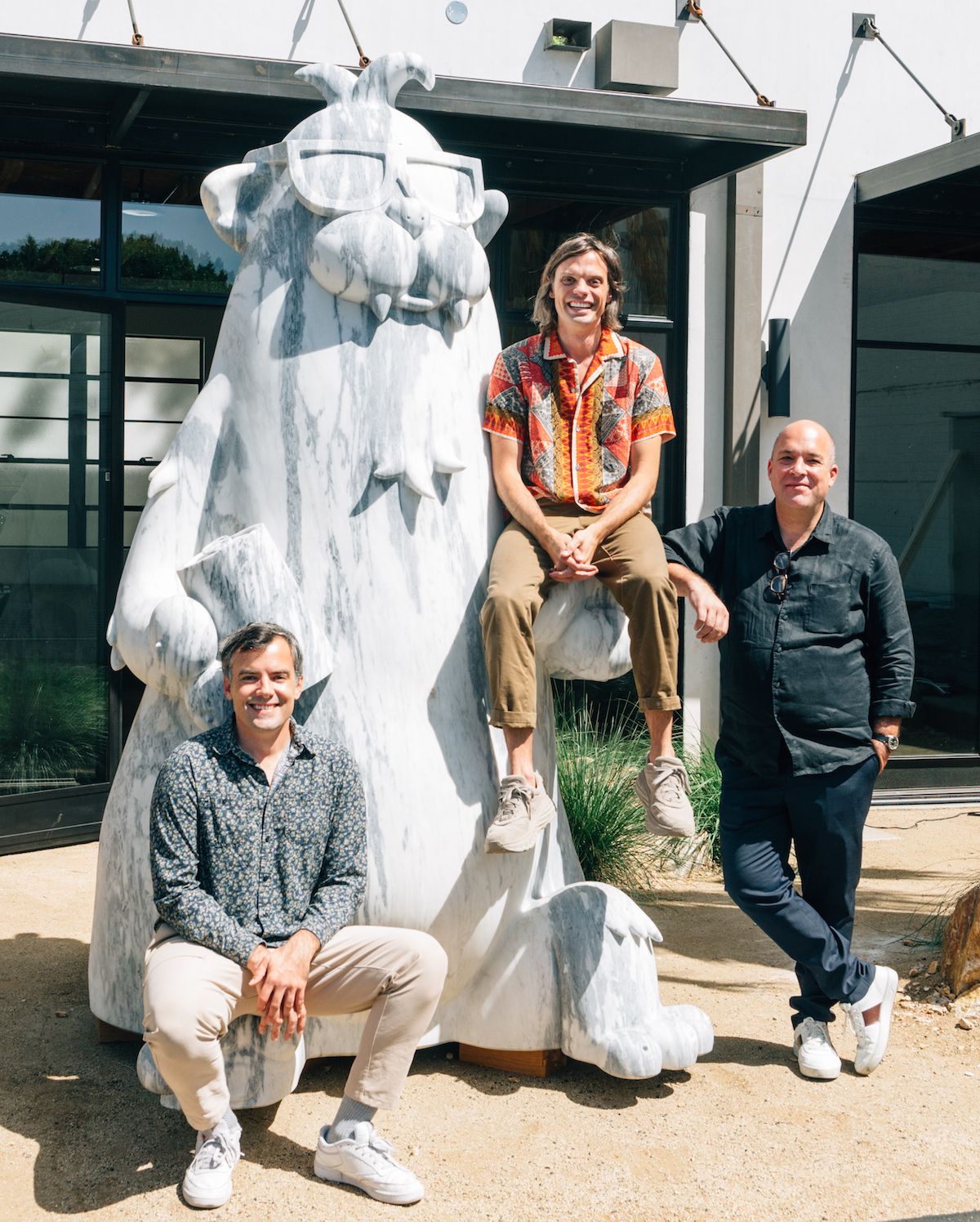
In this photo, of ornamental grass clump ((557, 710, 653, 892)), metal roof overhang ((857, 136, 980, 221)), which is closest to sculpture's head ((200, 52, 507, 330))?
ornamental grass clump ((557, 710, 653, 892))

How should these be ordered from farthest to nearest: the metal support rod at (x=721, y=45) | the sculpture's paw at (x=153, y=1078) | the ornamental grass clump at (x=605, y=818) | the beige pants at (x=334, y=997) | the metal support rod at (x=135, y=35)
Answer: the metal support rod at (x=721, y=45) → the metal support rod at (x=135, y=35) → the ornamental grass clump at (x=605, y=818) → the sculpture's paw at (x=153, y=1078) → the beige pants at (x=334, y=997)

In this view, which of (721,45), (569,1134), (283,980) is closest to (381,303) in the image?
(283,980)

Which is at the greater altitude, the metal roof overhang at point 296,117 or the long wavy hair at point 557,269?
the metal roof overhang at point 296,117

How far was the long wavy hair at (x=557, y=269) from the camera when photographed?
124 inches

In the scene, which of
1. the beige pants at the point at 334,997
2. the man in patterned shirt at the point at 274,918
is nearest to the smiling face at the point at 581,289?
the man in patterned shirt at the point at 274,918

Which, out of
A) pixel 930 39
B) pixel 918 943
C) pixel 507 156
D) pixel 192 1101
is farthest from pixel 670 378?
pixel 192 1101

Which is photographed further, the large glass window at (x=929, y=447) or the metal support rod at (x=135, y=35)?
the large glass window at (x=929, y=447)

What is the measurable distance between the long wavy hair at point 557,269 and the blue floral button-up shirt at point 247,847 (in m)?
1.35

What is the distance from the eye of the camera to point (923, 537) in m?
7.91

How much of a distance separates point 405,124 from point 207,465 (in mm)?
1078

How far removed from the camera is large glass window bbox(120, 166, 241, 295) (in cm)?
651

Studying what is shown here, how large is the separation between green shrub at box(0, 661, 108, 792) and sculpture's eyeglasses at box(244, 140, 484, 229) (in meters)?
3.75

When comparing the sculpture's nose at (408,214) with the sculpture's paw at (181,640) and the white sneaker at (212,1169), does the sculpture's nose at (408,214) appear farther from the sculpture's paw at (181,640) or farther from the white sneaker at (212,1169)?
the white sneaker at (212,1169)

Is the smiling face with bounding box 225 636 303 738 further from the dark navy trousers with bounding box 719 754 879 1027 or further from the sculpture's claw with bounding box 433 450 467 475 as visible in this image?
the dark navy trousers with bounding box 719 754 879 1027
